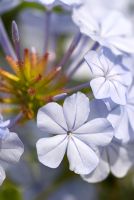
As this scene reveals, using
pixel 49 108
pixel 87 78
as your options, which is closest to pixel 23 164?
pixel 87 78

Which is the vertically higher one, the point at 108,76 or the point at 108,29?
the point at 108,29

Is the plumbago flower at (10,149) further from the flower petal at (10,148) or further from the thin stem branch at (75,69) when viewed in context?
the thin stem branch at (75,69)

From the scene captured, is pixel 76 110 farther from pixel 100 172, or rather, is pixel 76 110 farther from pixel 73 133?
pixel 100 172

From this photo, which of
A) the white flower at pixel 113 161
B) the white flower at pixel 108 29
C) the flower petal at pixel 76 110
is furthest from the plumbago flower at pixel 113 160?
the white flower at pixel 108 29

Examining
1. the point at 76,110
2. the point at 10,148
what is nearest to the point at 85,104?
the point at 76,110

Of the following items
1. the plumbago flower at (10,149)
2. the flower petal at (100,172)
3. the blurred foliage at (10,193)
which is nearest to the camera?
the plumbago flower at (10,149)

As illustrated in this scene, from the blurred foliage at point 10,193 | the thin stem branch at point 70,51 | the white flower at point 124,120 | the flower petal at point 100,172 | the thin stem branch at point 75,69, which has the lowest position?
the flower petal at point 100,172

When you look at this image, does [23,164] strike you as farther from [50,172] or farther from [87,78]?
[87,78]
